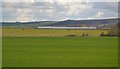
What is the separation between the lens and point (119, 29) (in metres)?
84.6

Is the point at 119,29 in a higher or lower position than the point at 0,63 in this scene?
lower

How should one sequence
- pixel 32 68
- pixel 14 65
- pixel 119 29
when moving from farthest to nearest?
pixel 119 29 → pixel 14 65 → pixel 32 68

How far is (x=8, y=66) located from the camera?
810 inches

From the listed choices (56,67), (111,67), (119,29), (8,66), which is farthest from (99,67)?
(119,29)

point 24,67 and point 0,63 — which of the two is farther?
point 0,63

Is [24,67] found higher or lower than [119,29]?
higher

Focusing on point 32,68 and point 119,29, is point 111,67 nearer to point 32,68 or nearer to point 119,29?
point 32,68

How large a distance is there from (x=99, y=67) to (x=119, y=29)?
214ft

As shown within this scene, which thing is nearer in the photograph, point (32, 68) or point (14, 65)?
point (32, 68)

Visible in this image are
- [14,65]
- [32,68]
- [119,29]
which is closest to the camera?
[32,68]

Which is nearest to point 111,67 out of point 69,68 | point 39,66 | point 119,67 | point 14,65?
point 119,67

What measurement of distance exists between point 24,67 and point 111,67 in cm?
509

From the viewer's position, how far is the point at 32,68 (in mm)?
19719

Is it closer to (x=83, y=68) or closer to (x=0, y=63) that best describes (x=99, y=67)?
(x=83, y=68)
